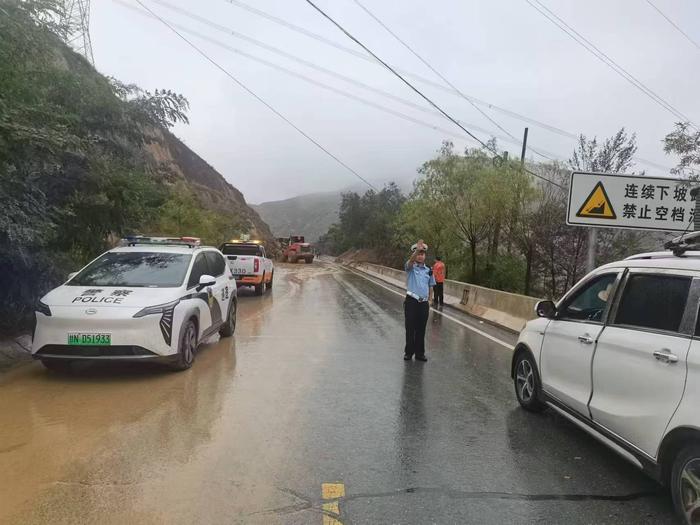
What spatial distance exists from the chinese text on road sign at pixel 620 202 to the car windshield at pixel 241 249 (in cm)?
1249

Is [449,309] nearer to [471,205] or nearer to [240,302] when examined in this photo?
[240,302]

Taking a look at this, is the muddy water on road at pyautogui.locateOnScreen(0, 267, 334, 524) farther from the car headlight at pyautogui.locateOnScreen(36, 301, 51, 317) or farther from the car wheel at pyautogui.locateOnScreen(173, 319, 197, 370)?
the car headlight at pyautogui.locateOnScreen(36, 301, 51, 317)

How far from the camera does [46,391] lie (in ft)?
20.7

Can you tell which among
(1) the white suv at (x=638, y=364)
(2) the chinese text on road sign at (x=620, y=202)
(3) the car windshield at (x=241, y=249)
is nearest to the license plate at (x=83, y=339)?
(1) the white suv at (x=638, y=364)

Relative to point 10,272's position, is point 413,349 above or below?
below

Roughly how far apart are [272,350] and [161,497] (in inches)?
216

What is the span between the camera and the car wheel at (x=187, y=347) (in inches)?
288

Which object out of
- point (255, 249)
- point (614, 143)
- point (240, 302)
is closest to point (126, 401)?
point (240, 302)

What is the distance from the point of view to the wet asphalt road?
3.72 m

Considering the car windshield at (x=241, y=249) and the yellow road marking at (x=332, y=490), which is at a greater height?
the car windshield at (x=241, y=249)

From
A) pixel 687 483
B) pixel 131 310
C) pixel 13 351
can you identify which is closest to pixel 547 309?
pixel 687 483

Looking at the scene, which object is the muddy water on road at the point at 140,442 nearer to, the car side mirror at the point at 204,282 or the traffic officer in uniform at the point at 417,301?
the car side mirror at the point at 204,282

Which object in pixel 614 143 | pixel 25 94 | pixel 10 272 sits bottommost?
pixel 10 272

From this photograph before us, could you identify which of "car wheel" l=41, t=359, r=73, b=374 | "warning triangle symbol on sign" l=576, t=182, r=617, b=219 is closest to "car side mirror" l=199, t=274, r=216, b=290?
"car wheel" l=41, t=359, r=73, b=374
